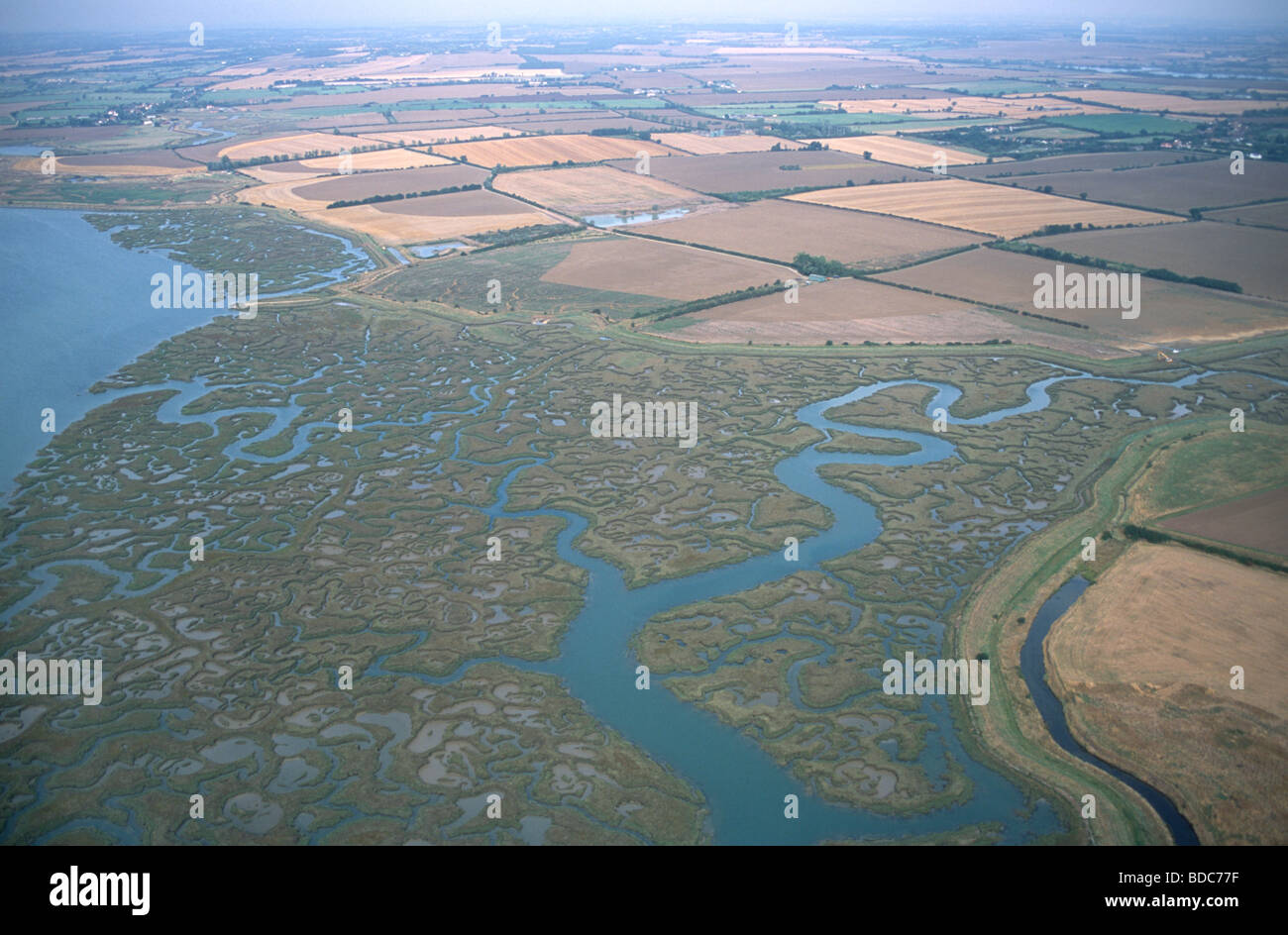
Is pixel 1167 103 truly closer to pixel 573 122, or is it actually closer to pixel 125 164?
pixel 573 122

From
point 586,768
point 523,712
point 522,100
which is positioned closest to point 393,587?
point 523,712

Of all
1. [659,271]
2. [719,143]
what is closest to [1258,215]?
[659,271]

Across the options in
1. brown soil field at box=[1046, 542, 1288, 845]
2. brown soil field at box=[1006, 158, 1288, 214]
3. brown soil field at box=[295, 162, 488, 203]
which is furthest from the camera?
brown soil field at box=[295, 162, 488, 203]

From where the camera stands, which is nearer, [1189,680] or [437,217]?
[1189,680]

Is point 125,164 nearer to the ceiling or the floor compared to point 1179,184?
nearer to the ceiling

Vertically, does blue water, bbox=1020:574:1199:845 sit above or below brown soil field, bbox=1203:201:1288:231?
below

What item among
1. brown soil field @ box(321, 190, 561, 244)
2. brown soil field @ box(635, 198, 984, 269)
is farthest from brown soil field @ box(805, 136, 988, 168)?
brown soil field @ box(321, 190, 561, 244)

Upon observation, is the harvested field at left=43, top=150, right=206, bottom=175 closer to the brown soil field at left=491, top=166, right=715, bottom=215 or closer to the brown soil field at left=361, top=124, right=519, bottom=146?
the brown soil field at left=361, top=124, right=519, bottom=146
